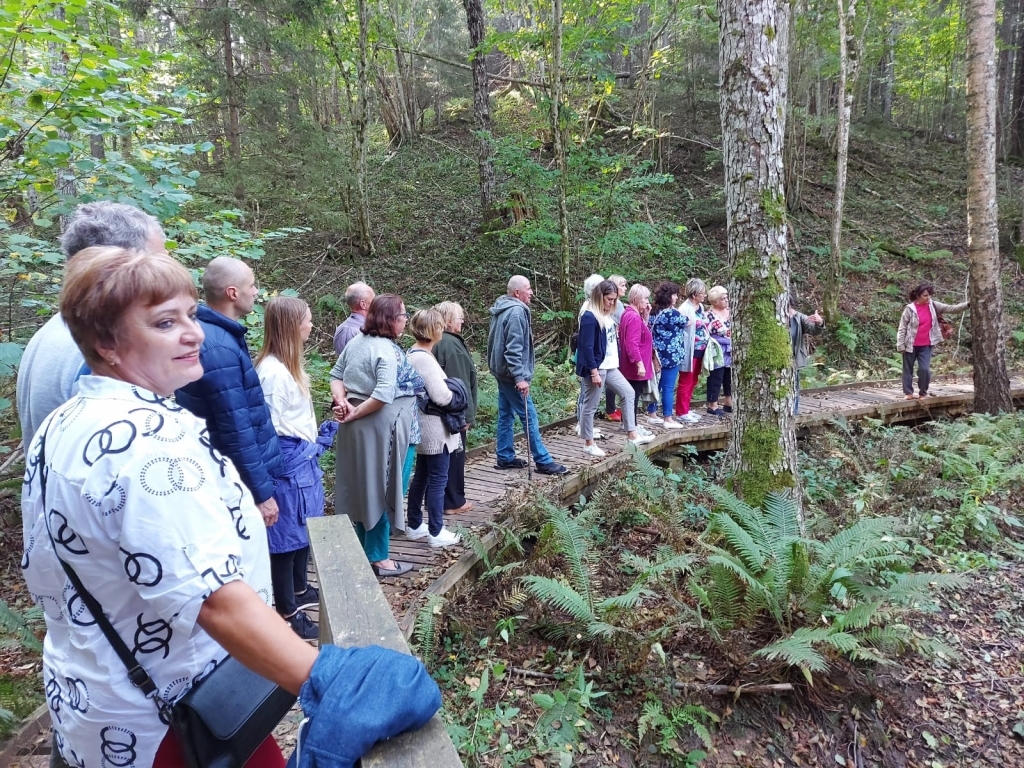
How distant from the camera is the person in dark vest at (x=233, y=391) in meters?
2.97

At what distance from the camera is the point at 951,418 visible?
10820 mm

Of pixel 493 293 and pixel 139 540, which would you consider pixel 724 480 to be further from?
pixel 493 293

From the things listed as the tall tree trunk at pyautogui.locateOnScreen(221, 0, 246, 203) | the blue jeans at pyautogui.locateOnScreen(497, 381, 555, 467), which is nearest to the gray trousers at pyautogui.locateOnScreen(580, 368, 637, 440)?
the blue jeans at pyautogui.locateOnScreen(497, 381, 555, 467)

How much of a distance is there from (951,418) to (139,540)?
1292 centimetres

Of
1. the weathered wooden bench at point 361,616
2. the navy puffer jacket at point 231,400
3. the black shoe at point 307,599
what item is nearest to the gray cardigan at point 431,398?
the black shoe at point 307,599

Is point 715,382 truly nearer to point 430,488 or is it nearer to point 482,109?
point 430,488

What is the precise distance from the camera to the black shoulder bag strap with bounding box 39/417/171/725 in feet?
3.93

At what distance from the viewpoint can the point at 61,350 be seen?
88.0 inches

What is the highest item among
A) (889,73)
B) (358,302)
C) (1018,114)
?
(889,73)

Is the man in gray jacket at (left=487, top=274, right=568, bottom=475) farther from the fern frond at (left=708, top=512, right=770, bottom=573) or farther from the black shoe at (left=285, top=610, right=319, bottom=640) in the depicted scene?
the black shoe at (left=285, top=610, right=319, bottom=640)

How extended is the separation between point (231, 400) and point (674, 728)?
3255 millimetres

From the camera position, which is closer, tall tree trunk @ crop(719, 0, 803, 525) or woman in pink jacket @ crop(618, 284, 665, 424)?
tall tree trunk @ crop(719, 0, 803, 525)

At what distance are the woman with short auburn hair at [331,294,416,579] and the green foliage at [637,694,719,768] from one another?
7.15ft

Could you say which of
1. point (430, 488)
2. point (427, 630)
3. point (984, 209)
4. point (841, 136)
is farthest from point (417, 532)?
point (841, 136)
